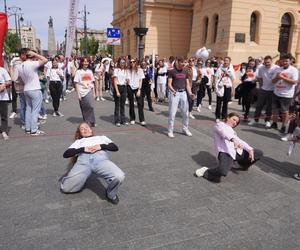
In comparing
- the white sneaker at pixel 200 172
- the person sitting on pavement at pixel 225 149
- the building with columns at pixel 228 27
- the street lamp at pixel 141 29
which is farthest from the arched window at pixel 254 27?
the white sneaker at pixel 200 172

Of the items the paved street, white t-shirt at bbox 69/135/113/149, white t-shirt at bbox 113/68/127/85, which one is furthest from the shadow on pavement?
white t-shirt at bbox 113/68/127/85

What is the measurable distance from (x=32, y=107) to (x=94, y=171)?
363 centimetres

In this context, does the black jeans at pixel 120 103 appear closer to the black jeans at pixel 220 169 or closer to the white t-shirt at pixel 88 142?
the white t-shirt at pixel 88 142

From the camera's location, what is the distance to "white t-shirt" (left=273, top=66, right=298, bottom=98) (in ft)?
24.1

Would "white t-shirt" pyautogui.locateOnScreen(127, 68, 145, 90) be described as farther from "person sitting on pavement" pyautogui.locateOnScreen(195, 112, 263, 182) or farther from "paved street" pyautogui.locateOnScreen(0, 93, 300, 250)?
"person sitting on pavement" pyautogui.locateOnScreen(195, 112, 263, 182)

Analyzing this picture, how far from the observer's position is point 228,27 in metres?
19.0

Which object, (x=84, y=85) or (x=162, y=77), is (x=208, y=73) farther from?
(x=84, y=85)

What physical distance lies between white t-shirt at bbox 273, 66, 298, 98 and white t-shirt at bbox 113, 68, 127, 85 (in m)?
4.00

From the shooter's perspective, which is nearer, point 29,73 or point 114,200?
point 114,200

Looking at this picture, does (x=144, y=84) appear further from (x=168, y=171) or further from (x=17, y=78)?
(x=168, y=171)

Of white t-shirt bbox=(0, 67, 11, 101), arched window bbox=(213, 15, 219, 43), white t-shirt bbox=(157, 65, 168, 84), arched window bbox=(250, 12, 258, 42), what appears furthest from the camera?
arched window bbox=(213, 15, 219, 43)

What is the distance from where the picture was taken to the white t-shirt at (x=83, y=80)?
7430 millimetres

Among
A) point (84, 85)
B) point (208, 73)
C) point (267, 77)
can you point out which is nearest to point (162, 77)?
point (208, 73)

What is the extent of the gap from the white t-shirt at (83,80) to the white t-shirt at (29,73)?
1.13m
